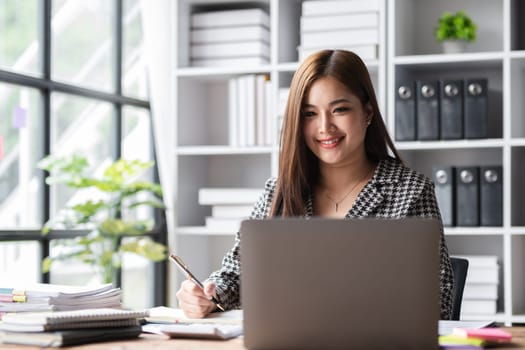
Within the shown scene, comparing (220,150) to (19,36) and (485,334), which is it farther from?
(485,334)

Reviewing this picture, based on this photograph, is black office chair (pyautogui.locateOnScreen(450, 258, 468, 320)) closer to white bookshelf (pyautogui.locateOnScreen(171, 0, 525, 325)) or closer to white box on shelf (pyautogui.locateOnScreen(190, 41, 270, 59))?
white bookshelf (pyautogui.locateOnScreen(171, 0, 525, 325))

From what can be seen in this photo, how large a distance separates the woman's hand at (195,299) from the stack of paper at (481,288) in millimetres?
1858

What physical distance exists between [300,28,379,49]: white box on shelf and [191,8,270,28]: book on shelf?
0.77 ft

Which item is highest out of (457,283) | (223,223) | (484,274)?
(223,223)

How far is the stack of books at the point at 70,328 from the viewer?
5.66 ft

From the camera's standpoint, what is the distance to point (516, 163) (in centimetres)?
385

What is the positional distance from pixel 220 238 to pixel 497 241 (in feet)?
4.45

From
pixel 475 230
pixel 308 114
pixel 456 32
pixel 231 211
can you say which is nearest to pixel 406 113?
pixel 456 32

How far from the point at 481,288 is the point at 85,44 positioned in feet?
7.37

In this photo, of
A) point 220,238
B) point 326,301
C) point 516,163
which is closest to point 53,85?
point 220,238

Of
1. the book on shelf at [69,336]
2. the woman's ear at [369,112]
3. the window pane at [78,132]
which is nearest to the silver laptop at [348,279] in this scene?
the book on shelf at [69,336]

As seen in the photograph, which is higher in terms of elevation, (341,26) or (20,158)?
(341,26)

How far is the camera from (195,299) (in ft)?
6.89

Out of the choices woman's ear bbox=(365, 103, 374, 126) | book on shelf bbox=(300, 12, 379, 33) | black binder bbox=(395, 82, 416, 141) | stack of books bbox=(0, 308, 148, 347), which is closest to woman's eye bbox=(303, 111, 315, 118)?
woman's ear bbox=(365, 103, 374, 126)
